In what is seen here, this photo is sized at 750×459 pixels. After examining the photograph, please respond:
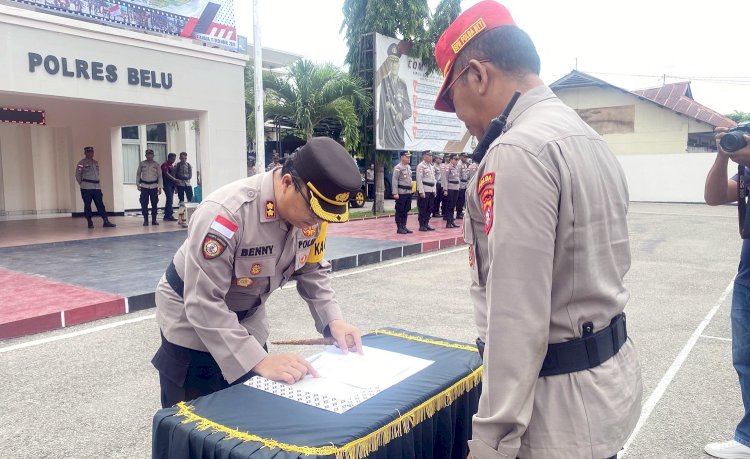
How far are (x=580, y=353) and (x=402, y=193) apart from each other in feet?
36.2

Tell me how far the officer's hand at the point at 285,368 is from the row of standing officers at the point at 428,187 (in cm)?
928

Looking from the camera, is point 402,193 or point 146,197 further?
point 146,197

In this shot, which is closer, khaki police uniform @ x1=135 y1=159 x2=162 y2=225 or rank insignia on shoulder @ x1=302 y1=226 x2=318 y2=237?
rank insignia on shoulder @ x1=302 y1=226 x2=318 y2=237

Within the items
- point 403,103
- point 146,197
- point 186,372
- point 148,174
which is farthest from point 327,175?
point 403,103

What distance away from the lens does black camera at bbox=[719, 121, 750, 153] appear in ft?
7.97

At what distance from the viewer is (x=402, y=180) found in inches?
488

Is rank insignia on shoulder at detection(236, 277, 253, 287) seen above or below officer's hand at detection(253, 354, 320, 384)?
above

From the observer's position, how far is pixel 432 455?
1.85 metres

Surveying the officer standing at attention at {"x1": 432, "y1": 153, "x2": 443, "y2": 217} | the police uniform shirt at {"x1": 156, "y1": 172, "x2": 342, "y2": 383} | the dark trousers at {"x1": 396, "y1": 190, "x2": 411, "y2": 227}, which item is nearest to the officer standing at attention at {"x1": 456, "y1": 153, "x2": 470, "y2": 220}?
the officer standing at attention at {"x1": 432, "y1": 153, "x2": 443, "y2": 217}

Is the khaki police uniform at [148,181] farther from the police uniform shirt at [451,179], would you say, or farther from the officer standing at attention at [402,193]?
the police uniform shirt at [451,179]

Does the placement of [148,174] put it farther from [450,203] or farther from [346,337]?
[346,337]

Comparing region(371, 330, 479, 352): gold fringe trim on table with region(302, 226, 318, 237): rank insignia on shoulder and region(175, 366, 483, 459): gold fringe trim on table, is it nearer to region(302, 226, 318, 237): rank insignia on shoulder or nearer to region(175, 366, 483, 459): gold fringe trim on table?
region(175, 366, 483, 459): gold fringe trim on table

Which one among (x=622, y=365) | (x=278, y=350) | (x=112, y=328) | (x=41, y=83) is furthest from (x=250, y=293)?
(x=41, y=83)

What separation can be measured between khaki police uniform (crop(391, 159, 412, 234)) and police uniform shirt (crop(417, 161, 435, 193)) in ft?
0.86
